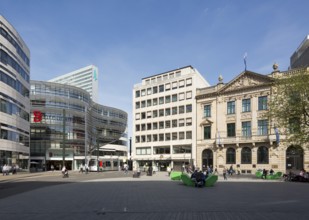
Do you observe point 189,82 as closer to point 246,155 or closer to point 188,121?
point 188,121

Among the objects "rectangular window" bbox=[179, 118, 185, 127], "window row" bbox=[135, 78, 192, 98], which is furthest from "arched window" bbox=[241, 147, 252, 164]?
"window row" bbox=[135, 78, 192, 98]

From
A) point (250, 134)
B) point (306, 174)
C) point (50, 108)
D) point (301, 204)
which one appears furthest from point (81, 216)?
point (50, 108)

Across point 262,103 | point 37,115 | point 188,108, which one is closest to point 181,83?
point 188,108

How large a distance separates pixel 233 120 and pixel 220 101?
4.62 meters

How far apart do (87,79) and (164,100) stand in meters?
115

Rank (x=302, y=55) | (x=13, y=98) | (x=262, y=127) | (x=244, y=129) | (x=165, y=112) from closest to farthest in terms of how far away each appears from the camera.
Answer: (x=262, y=127)
(x=13, y=98)
(x=244, y=129)
(x=302, y=55)
(x=165, y=112)

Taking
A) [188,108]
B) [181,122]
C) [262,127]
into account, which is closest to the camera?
[262,127]

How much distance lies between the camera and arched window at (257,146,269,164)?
53.3 metres

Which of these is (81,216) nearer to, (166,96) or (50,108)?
(166,96)

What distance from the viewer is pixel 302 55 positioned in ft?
201

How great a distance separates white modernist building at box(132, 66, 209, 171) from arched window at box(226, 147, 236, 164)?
25.3ft

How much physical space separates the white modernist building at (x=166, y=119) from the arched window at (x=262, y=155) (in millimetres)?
13721

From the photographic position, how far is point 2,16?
51.1 metres

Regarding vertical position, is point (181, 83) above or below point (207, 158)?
above
